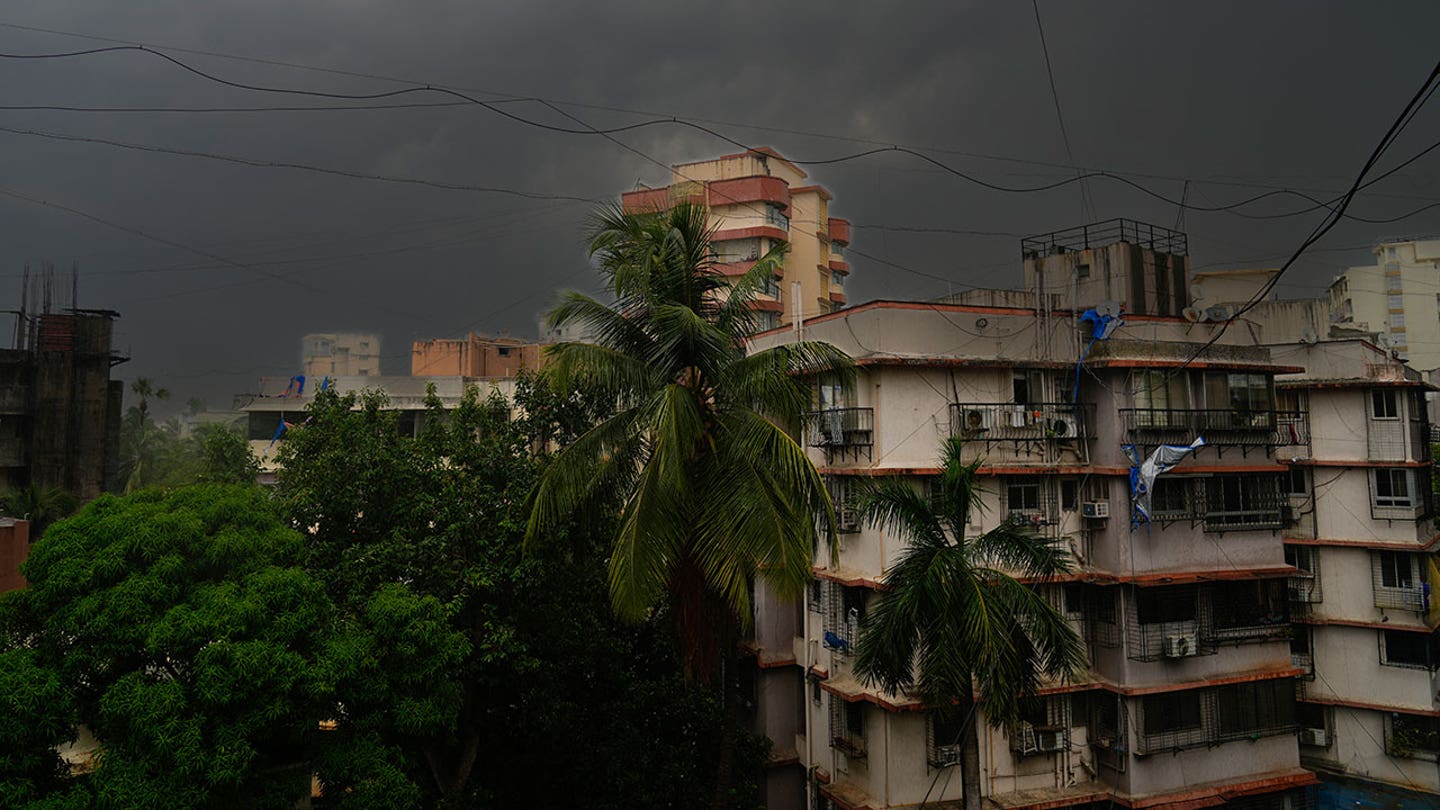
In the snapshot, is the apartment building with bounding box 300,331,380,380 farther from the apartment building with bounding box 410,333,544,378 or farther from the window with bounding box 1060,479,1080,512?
the window with bounding box 1060,479,1080,512

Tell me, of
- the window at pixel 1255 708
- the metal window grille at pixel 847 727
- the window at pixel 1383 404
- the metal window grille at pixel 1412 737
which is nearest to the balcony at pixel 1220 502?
the window at pixel 1255 708

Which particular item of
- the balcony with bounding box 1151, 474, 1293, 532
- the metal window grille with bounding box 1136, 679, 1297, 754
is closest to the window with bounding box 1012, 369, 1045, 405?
the balcony with bounding box 1151, 474, 1293, 532

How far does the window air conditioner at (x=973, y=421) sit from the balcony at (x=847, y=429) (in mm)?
2129

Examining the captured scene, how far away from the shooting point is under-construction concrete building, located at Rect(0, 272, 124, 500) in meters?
42.7

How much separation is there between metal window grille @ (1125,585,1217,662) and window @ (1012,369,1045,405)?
15.7 ft

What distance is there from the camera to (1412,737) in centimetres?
2247

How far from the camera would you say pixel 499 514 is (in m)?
15.3

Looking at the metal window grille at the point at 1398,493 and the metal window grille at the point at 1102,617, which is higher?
the metal window grille at the point at 1398,493

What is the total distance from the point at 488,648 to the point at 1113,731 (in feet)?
45.1

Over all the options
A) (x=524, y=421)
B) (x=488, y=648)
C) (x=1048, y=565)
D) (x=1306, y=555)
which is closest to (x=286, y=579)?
(x=488, y=648)

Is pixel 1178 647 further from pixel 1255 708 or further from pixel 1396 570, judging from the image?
pixel 1396 570

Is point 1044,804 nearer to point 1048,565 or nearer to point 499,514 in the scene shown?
point 1048,565

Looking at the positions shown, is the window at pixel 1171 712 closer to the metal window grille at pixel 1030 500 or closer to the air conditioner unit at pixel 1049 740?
the air conditioner unit at pixel 1049 740

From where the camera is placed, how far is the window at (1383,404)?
75.8 feet
